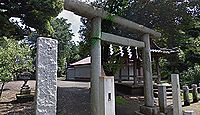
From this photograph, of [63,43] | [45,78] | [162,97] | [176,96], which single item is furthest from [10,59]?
[63,43]

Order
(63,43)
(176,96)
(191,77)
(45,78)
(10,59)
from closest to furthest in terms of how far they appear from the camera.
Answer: (45,78), (176,96), (10,59), (191,77), (63,43)

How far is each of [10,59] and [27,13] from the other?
2695 millimetres

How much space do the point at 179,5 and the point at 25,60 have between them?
11.2m

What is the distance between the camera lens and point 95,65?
6.16m

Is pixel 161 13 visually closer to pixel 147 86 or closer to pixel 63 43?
pixel 147 86

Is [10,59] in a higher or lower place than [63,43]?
lower

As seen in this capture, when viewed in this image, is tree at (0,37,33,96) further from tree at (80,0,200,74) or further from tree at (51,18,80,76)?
tree at (51,18,80,76)

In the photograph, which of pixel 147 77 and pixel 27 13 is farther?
pixel 27 13

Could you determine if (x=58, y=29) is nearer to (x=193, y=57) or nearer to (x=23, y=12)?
(x=193, y=57)

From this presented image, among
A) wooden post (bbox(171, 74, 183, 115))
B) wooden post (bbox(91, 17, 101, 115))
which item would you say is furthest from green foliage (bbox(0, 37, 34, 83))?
wooden post (bbox(171, 74, 183, 115))

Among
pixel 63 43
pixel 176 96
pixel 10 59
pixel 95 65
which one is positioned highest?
pixel 63 43

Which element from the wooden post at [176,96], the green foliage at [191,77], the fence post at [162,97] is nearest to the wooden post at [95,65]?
the wooden post at [176,96]

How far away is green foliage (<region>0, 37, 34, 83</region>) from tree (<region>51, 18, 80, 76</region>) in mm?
25004

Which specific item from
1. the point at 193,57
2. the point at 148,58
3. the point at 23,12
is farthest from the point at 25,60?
the point at 193,57
